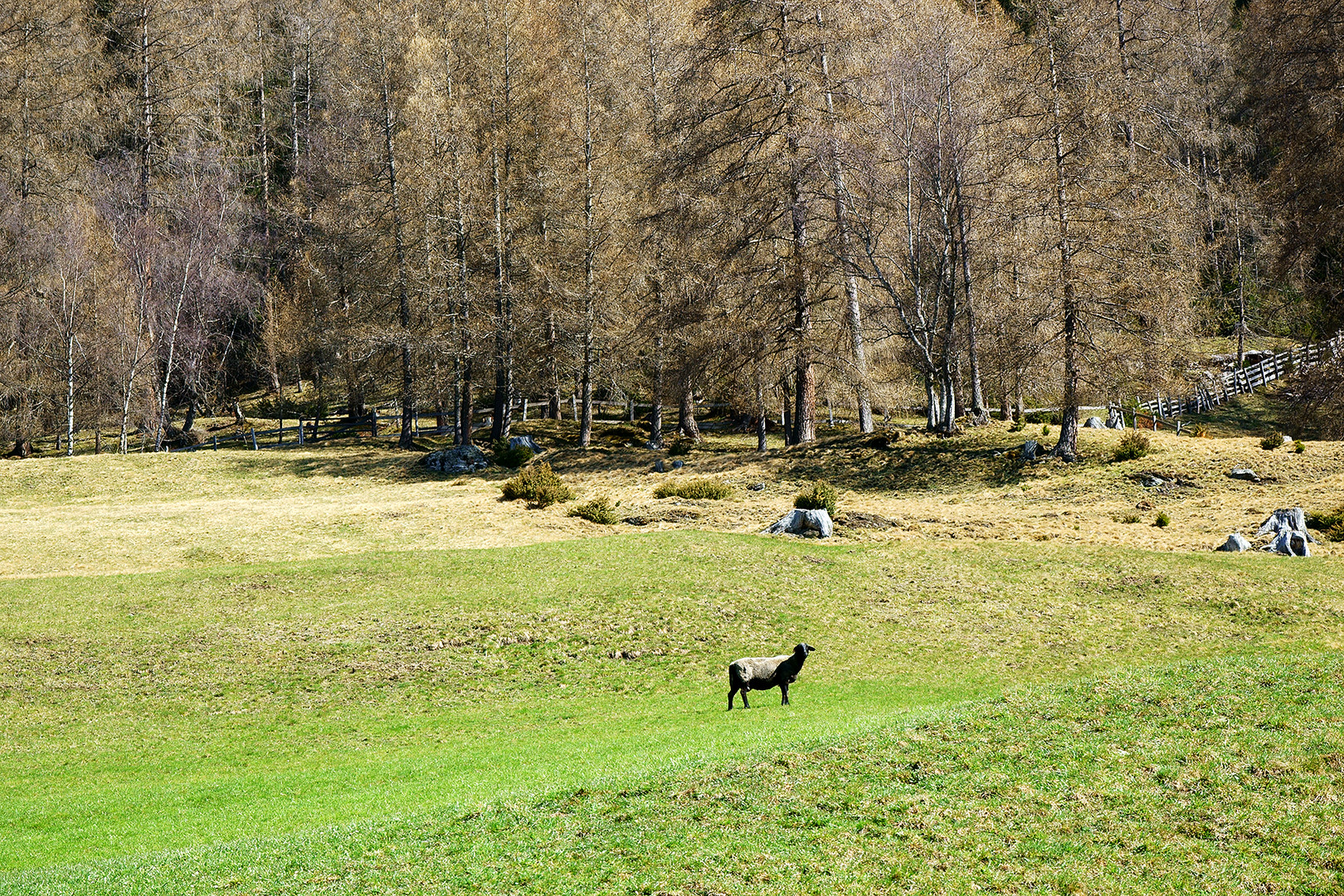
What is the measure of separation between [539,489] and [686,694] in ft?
58.6

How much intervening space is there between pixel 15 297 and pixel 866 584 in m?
49.7

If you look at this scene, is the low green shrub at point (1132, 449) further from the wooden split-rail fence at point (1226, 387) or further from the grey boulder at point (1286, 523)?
the wooden split-rail fence at point (1226, 387)

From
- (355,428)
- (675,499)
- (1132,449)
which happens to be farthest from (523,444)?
(1132,449)

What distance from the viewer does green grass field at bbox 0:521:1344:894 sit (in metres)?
8.69

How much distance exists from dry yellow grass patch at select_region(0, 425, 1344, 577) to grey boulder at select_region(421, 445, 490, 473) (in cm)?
92

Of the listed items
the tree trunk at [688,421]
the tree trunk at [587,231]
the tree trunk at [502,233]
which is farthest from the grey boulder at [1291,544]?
the tree trunk at [502,233]

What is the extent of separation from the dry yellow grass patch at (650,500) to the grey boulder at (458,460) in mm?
921

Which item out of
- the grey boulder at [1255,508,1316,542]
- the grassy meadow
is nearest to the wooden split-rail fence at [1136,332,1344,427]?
the grassy meadow

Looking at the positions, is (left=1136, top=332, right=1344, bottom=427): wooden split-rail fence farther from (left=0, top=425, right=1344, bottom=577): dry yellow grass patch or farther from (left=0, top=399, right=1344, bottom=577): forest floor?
(left=0, top=425, right=1344, bottom=577): dry yellow grass patch

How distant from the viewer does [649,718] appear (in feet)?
48.9

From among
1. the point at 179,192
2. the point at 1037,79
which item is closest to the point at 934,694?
the point at 1037,79

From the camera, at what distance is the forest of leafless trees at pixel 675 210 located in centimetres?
3406

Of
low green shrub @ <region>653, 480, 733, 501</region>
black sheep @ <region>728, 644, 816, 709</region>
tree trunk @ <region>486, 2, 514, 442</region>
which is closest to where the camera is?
black sheep @ <region>728, 644, 816, 709</region>

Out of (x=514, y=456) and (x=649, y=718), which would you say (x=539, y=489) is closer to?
(x=514, y=456)
